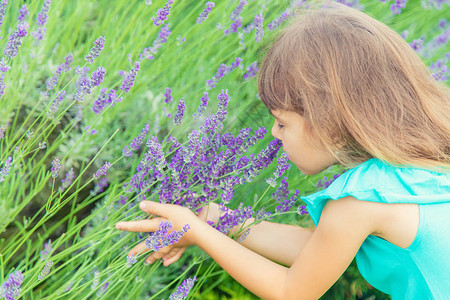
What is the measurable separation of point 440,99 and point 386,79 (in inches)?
10.6

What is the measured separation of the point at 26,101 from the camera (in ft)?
5.95

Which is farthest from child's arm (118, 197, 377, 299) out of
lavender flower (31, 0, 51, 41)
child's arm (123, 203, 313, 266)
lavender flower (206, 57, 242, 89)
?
lavender flower (31, 0, 51, 41)

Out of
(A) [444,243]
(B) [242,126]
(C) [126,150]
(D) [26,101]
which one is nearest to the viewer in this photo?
(A) [444,243]

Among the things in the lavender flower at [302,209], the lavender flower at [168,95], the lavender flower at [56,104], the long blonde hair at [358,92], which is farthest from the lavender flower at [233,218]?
the lavender flower at [56,104]

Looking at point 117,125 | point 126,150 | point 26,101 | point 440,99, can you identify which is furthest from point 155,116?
point 440,99

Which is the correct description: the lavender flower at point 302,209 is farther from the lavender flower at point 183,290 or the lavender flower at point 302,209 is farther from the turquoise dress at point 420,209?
the lavender flower at point 183,290

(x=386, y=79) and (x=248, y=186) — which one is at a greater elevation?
(x=386, y=79)

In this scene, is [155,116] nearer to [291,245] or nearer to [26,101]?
[26,101]

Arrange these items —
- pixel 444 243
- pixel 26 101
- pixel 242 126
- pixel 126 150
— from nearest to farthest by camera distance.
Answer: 1. pixel 444 243
2. pixel 126 150
3. pixel 26 101
4. pixel 242 126

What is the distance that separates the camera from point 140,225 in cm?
149

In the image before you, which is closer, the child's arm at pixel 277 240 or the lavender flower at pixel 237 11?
the child's arm at pixel 277 240

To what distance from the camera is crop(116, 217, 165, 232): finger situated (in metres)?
1.48

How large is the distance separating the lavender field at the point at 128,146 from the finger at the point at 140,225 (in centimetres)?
4

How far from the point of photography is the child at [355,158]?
143cm
